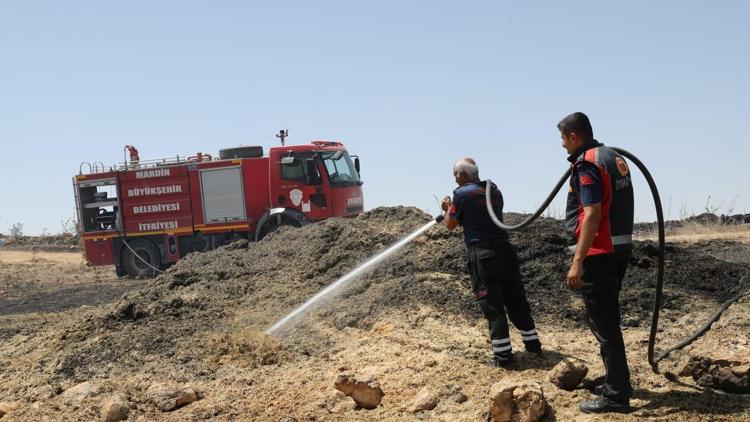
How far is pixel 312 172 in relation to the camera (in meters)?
18.4

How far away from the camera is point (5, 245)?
34750 millimetres

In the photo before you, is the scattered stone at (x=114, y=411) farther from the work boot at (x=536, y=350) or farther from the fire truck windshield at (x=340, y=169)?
the fire truck windshield at (x=340, y=169)

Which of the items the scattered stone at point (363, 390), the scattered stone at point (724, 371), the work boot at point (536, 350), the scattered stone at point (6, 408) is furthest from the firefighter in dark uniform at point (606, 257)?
the scattered stone at point (6, 408)

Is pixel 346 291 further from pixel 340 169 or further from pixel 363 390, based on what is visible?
pixel 340 169

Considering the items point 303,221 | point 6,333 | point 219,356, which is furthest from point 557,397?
point 303,221

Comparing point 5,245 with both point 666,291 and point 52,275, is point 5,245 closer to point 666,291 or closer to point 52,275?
point 52,275

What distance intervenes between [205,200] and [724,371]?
16.0 m

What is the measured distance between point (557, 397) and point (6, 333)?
861 centimetres

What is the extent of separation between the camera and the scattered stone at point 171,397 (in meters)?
6.42

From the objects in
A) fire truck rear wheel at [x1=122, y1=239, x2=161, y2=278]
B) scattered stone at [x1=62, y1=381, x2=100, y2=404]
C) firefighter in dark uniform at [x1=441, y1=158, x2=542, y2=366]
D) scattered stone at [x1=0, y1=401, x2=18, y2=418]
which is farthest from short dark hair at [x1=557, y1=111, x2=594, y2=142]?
fire truck rear wheel at [x1=122, y1=239, x2=161, y2=278]

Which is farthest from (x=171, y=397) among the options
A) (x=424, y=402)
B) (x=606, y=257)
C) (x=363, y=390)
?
(x=606, y=257)

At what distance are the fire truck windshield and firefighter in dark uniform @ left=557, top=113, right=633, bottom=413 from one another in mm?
13629

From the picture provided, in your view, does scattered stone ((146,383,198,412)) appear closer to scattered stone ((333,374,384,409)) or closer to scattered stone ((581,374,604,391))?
scattered stone ((333,374,384,409))

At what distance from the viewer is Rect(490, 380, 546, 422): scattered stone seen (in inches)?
197
